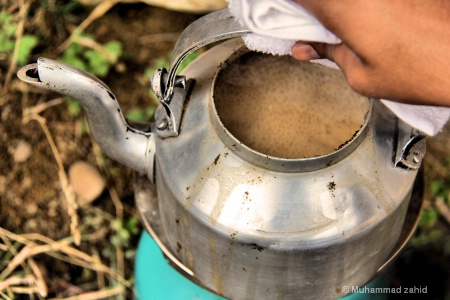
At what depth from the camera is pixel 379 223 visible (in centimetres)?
84

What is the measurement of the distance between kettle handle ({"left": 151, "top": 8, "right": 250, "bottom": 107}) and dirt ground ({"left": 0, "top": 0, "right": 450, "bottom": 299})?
853 millimetres

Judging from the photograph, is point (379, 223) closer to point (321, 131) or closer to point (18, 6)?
point (321, 131)

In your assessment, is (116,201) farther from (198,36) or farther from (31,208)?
(198,36)

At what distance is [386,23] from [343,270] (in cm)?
45

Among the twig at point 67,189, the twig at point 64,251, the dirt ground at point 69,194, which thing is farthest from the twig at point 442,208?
the twig at point 67,189

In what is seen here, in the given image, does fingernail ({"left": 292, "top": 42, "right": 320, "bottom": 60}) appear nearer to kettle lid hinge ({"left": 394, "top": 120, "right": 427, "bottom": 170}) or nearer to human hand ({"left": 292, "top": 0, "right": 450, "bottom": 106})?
human hand ({"left": 292, "top": 0, "right": 450, "bottom": 106})

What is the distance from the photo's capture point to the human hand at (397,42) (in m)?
0.56

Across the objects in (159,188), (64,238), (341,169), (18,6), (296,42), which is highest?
(296,42)

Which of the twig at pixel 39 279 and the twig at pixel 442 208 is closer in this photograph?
the twig at pixel 39 279

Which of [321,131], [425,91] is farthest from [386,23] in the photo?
[321,131]

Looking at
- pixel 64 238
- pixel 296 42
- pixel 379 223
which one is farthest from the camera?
pixel 64 238

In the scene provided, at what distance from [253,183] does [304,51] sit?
200mm

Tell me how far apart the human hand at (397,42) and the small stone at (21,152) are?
1.28 meters

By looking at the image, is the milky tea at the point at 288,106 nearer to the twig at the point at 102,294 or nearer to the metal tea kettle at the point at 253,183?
the metal tea kettle at the point at 253,183
